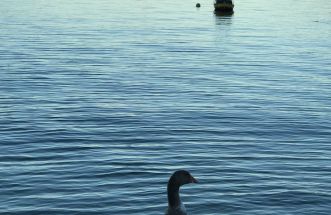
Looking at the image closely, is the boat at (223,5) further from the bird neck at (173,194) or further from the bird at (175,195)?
the bird neck at (173,194)

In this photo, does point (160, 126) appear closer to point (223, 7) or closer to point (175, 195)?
point (175, 195)

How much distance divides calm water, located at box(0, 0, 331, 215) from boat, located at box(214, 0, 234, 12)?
46.0 metres

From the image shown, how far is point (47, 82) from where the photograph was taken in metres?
44.6

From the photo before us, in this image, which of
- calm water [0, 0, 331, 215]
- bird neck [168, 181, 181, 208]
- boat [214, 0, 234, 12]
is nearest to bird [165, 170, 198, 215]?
bird neck [168, 181, 181, 208]

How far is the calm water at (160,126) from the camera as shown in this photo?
877 inches

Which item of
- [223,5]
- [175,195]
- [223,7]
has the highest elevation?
[175,195]

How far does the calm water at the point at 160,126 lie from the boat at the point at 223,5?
4598 cm

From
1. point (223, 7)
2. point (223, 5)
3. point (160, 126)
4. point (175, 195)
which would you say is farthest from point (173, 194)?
point (223, 7)

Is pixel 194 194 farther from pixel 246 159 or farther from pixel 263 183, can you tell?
pixel 246 159

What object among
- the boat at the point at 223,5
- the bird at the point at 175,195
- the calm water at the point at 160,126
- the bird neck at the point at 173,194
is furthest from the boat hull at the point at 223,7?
the bird neck at the point at 173,194

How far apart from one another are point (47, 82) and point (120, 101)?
7.33 m

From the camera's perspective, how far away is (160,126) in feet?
107

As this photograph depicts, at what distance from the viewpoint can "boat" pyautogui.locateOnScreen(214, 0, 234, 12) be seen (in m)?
118

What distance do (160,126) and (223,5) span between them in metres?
86.8
